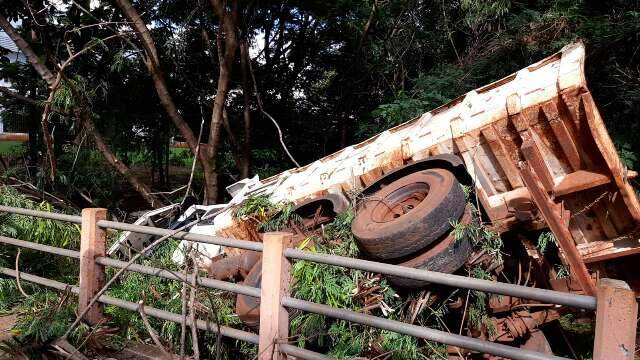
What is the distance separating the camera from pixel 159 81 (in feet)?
30.6

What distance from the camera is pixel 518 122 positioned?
4.30 meters

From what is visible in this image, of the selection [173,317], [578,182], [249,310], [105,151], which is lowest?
[249,310]

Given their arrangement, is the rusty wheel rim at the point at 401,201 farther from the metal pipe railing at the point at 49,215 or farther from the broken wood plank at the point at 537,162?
the metal pipe railing at the point at 49,215

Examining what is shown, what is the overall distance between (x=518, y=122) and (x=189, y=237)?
2841 mm

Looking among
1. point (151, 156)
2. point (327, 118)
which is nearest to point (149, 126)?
point (151, 156)

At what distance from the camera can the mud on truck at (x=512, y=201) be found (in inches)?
153

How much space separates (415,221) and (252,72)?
29.7 ft

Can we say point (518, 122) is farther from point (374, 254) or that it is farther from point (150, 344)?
point (150, 344)

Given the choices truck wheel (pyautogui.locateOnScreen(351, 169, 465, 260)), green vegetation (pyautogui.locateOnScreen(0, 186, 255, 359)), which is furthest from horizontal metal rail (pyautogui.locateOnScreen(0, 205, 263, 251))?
truck wheel (pyautogui.locateOnScreen(351, 169, 465, 260))

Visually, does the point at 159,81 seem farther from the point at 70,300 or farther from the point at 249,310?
the point at 249,310

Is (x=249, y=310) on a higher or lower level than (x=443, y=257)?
lower

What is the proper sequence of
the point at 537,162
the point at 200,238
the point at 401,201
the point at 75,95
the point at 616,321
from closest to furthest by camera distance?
the point at 616,321
the point at 200,238
the point at 537,162
the point at 401,201
the point at 75,95

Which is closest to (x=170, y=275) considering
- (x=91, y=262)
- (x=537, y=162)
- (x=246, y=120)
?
(x=91, y=262)

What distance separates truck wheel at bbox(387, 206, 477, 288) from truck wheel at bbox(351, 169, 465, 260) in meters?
0.07
